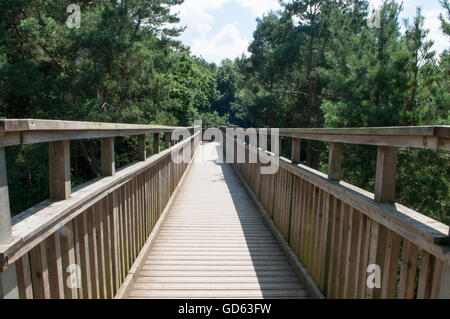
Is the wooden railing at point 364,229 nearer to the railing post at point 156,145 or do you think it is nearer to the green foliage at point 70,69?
the railing post at point 156,145

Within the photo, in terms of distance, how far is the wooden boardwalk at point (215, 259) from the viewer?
2779 millimetres

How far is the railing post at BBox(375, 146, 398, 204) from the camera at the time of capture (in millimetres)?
Result: 1631

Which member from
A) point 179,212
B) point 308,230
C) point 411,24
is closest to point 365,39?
point 411,24

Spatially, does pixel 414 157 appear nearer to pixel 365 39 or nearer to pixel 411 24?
pixel 411 24

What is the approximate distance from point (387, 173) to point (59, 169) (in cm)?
166

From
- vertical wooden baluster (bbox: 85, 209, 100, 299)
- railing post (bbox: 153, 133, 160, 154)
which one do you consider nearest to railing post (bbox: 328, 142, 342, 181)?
vertical wooden baluster (bbox: 85, 209, 100, 299)

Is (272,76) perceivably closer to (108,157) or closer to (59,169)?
(108,157)

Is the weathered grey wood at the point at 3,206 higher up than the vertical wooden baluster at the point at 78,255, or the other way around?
the weathered grey wood at the point at 3,206

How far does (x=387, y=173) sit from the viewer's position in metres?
1.64

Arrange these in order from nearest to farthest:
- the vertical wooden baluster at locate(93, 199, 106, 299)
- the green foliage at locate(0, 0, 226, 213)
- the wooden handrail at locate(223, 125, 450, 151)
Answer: the wooden handrail at locate(223, 125, 450, 151), the vertical wooden baluster at locate(93, 199, 106, 299), the green foliage at locate(0, 0, 226, 213)

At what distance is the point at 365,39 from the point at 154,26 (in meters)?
11.0

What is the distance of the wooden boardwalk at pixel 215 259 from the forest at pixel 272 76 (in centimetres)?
470

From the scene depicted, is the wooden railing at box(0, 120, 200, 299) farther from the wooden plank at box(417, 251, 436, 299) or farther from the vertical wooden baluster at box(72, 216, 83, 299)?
the wooden plank at box(417, 251, 436, 299)

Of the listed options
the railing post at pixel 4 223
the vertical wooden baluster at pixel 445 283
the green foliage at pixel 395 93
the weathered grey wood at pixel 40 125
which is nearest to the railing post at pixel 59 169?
the weathered grey wood at pixel 40 125
